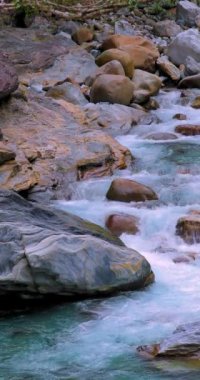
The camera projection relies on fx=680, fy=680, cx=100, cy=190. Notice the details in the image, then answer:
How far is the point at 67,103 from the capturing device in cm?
1069

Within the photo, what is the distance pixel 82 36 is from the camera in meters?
14.7

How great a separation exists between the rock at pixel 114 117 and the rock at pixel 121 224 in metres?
3.25

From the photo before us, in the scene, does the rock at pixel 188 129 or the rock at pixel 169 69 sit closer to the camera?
the rock at pixel 188 129

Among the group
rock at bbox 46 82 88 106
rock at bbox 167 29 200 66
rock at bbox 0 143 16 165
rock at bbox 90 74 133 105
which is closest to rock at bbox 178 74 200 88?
rock at bbox 167 29 200 66

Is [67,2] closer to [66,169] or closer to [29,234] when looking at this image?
[66,169]

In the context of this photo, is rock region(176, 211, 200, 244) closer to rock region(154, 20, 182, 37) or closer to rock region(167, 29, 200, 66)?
rock region(167, 29, 200, 66)

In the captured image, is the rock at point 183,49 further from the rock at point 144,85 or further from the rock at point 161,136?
the rock at point 161,136

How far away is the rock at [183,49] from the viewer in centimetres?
1393

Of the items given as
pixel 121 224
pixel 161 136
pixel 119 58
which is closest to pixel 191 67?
pixel 119 58

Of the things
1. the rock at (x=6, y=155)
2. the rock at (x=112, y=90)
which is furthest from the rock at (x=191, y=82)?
the rock at (x=6, y=155)

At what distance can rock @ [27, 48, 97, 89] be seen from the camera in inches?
480

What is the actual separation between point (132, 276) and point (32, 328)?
0.99 meters

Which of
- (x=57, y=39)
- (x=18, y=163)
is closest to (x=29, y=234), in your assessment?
(x=18, y=163)

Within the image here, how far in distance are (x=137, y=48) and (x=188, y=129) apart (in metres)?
3.56
